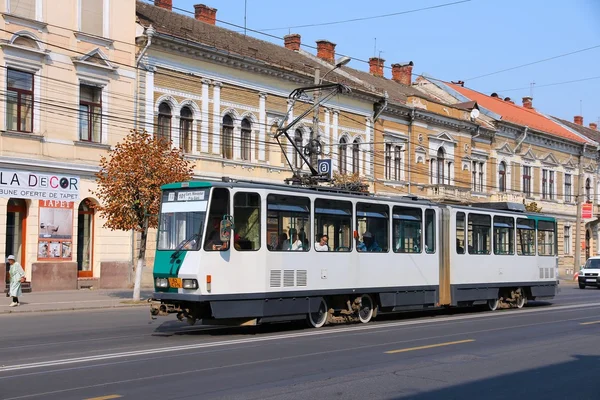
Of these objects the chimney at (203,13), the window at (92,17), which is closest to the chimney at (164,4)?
the chimney at (203,13)

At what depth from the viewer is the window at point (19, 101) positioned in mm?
28781

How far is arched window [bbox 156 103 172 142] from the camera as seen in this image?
34.1 meters

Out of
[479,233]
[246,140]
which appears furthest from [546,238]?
[246,140]

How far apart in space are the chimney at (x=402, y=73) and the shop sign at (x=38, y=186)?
105 ft

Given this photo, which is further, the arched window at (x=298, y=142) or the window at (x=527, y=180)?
the window at (x=527, y=180)

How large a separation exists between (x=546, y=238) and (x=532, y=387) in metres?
17.4

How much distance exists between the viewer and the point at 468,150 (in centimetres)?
5356

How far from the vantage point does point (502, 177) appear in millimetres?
57719

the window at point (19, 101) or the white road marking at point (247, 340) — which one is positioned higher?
the window at point (19, 101)

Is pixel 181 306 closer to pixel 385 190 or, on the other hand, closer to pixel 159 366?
pixel 159 366

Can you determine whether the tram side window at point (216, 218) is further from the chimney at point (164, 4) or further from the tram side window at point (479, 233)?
the chimney at point (164, 4)

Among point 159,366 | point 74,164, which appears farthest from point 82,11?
point 159,366

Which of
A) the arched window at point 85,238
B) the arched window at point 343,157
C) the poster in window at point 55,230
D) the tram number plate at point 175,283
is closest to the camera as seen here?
the tram number plate at point 175,283

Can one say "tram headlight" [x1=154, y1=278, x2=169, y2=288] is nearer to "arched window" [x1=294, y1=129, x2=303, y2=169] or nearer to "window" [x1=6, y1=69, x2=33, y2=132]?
"window" [x1=6, y1=69, x2=33, y2=132]
